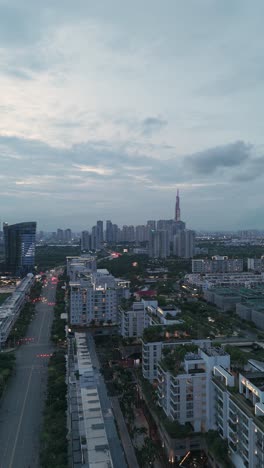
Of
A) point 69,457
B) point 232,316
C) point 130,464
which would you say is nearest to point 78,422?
point 69,457

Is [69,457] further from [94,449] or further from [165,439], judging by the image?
[165,439]

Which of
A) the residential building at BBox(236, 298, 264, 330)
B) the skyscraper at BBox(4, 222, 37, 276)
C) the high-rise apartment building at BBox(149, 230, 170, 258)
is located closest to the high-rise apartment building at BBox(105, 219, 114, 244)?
the high-rise apartment building at BBox(149, 230, 170, 258)

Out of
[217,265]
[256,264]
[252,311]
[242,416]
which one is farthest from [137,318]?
[256,264]

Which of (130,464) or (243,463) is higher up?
(243,463)

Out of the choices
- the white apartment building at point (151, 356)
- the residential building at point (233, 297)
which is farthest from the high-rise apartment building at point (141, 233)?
the white apartment building at point (151, 356)

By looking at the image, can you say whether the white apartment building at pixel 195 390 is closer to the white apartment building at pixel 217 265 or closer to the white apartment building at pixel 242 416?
the white apartment building at pixel 242 416

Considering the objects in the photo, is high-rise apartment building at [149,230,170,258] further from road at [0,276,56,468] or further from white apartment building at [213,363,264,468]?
white apartment building at [213,363,264,468]
